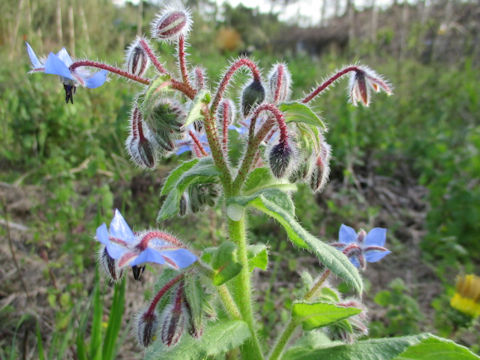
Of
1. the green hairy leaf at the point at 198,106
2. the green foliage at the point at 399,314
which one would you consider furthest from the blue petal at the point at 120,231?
the green foliage at the point at 399,314

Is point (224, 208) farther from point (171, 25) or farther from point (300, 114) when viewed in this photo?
point (171, 25)

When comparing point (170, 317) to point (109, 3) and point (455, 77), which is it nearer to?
point (455, 77)

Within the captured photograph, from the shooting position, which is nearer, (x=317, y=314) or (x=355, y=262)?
(x=317, y=314)

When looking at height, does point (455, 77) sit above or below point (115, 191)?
above

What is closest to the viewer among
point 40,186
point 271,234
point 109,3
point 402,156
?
point 271,234

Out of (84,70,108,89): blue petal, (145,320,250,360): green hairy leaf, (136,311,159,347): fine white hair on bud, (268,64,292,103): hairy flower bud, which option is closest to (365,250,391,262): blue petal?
(145,320,250,360): green hairy leaf

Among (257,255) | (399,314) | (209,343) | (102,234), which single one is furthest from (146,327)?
(399,314)

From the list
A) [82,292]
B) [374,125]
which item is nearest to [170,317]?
[82,292]
